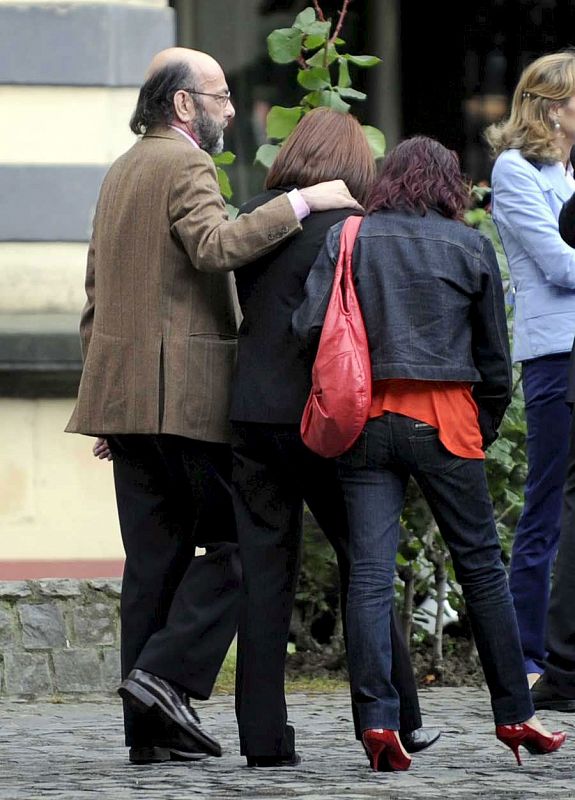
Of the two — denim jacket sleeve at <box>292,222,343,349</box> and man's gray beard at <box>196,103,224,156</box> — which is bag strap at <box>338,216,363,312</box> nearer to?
denim jacket sleeve at <box>292,222,343,349</box>

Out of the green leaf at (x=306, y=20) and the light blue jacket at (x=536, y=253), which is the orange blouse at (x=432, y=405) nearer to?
the light blue jacket at (x=536, y=253)

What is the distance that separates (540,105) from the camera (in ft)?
19.4

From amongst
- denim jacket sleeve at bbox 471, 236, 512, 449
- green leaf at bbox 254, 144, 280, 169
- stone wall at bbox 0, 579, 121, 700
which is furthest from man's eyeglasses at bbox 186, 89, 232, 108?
stone wall at bbox 0, 579, 121, 700

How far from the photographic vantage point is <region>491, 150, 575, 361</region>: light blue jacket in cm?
579

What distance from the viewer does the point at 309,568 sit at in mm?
6734

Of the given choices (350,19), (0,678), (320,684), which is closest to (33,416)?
(0,678)

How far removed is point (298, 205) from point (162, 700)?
1.33 meters

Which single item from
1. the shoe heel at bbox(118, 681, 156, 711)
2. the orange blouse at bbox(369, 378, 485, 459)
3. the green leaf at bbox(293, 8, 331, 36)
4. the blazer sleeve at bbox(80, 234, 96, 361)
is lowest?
the shoe heel at bbox(118, 681, 156, 711)

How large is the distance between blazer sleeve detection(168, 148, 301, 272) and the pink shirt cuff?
15 millimetres

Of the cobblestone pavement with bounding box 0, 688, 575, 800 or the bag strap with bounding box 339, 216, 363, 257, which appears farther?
the bag strap with bounding box 339, 216, 363, 257

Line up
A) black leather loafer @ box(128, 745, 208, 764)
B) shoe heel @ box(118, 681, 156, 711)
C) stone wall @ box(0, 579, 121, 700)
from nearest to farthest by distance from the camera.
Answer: shoe heel @ box(118, 681, 156, 711) → black leather loafer @ box(128, 745, 208, 764) → stone wall @ box(0, 579, 121, 700)

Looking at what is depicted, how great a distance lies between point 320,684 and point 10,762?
75.0 inches

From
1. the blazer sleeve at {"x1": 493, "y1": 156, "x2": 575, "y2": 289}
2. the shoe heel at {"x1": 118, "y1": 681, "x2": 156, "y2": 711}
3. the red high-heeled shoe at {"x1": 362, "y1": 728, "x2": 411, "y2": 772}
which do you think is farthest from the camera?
the blazer sleeve at {"x1": 493, "y1": 156, "x2": 575, "y2": 289}

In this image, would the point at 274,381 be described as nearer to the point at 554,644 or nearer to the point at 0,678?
the point at 554,644
